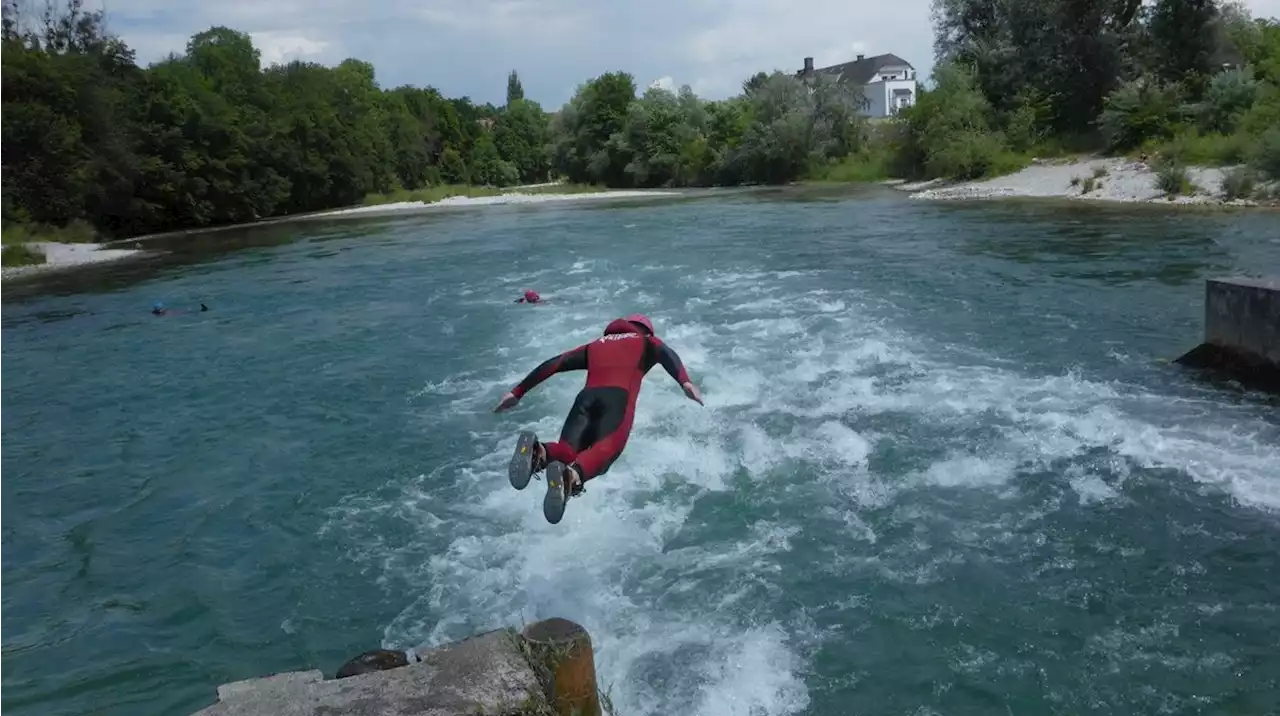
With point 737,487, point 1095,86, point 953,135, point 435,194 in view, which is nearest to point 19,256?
point 435,194

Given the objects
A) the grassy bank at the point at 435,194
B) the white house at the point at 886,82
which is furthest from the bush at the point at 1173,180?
the white house at the point at 886,82

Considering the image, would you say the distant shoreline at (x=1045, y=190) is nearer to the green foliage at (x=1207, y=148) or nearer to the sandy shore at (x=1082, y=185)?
the sandy shore at (x=1082, y=185)

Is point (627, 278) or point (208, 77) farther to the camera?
point (208, 77)

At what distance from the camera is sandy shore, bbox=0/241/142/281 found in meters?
38.7

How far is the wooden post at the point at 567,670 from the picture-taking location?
17.2 ft

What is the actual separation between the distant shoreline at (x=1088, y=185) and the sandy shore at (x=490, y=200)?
79.1 feet

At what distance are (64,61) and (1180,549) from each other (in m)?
55.3

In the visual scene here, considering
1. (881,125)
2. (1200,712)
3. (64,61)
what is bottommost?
(1200,712)

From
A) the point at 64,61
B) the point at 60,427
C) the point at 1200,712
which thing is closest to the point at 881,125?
the point at 64,61

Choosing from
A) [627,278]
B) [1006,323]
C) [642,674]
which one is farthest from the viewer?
[627,278]

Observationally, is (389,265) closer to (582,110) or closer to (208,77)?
(208,77)

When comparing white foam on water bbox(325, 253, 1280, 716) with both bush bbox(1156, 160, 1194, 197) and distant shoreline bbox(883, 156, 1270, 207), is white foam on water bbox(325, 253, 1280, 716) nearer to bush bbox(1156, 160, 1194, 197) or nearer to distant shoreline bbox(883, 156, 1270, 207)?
distant shoreline bbox(883, 156, 1270, 207)

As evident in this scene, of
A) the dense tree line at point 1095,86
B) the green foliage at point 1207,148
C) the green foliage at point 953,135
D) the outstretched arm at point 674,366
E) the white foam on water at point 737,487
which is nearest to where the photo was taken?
the white foam on water at point 737,487

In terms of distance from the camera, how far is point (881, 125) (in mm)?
66812
